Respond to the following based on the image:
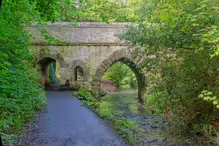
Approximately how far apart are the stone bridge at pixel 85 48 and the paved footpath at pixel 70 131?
573cm

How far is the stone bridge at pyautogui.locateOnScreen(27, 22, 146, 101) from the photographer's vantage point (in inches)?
534

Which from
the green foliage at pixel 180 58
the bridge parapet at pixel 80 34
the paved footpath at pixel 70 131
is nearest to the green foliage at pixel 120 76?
the bridge parapet at pixel 80 34

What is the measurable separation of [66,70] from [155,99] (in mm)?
8296

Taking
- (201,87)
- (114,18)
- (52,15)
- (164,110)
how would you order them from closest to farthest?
1. (52,15)
2. (201,87)
3. (164,110)
4. (114,18)

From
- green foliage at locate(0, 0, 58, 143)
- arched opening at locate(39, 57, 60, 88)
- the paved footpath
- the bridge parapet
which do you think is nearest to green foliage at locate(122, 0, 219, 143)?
the paved footpath

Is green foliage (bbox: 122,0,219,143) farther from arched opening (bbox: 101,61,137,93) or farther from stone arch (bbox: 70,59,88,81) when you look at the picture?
arched opening (bbox: 101,61,137,93)

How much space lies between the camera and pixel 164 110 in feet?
22.6

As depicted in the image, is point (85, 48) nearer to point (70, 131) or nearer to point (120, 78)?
point (70, 131)

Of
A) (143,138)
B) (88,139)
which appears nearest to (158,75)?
(143,138)

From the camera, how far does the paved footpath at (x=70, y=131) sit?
16.8 ft

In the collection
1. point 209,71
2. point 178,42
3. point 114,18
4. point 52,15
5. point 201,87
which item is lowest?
point 201,87

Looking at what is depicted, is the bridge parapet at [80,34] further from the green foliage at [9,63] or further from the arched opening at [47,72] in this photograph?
the green foliage at [9,63]

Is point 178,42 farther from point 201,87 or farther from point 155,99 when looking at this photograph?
point 155,99

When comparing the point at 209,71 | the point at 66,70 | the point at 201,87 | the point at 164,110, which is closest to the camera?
the point at 209,71
